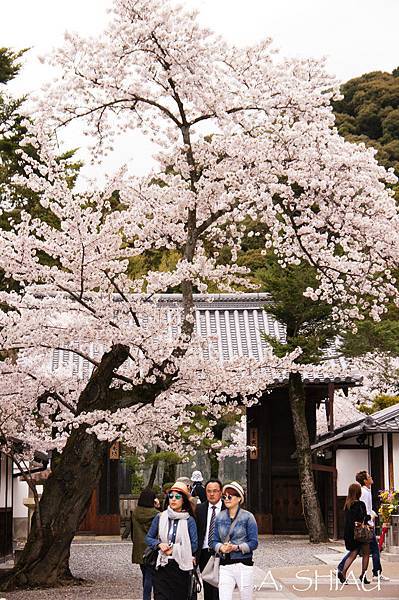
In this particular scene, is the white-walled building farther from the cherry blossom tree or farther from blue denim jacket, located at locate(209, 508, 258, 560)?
blue denim jacket, located at locate(209, 508, 258, 560)

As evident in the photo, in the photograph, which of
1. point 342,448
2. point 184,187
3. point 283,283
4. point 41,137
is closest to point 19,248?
point 41,137

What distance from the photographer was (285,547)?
21.6 metres

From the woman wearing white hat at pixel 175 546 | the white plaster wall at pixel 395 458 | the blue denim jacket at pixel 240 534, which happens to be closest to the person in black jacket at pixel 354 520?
the woman wearing white hat at pixel 175 546

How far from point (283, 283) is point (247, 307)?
7838 mm

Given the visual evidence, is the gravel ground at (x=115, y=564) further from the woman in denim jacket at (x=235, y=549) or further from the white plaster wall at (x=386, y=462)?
the woman in denim jacket at (x=235, y=549)

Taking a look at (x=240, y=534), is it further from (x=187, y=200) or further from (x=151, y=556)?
(x=187, y=200)

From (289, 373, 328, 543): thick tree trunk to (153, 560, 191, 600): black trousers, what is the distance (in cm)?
1540

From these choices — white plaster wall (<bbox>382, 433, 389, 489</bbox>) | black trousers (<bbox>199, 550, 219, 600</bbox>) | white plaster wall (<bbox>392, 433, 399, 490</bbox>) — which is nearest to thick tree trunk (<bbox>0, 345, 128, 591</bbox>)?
black trousers (<bbox>199, 550, 219, 600</bbox>)

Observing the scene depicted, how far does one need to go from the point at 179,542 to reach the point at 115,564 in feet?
32.8

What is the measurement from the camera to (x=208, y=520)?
8.67 m

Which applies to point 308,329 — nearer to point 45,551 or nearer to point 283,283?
point 283,283

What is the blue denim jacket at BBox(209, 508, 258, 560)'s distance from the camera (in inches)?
305

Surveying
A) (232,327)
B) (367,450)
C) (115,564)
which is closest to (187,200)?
(115,564)

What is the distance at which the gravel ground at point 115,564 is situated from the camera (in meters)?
12.3
